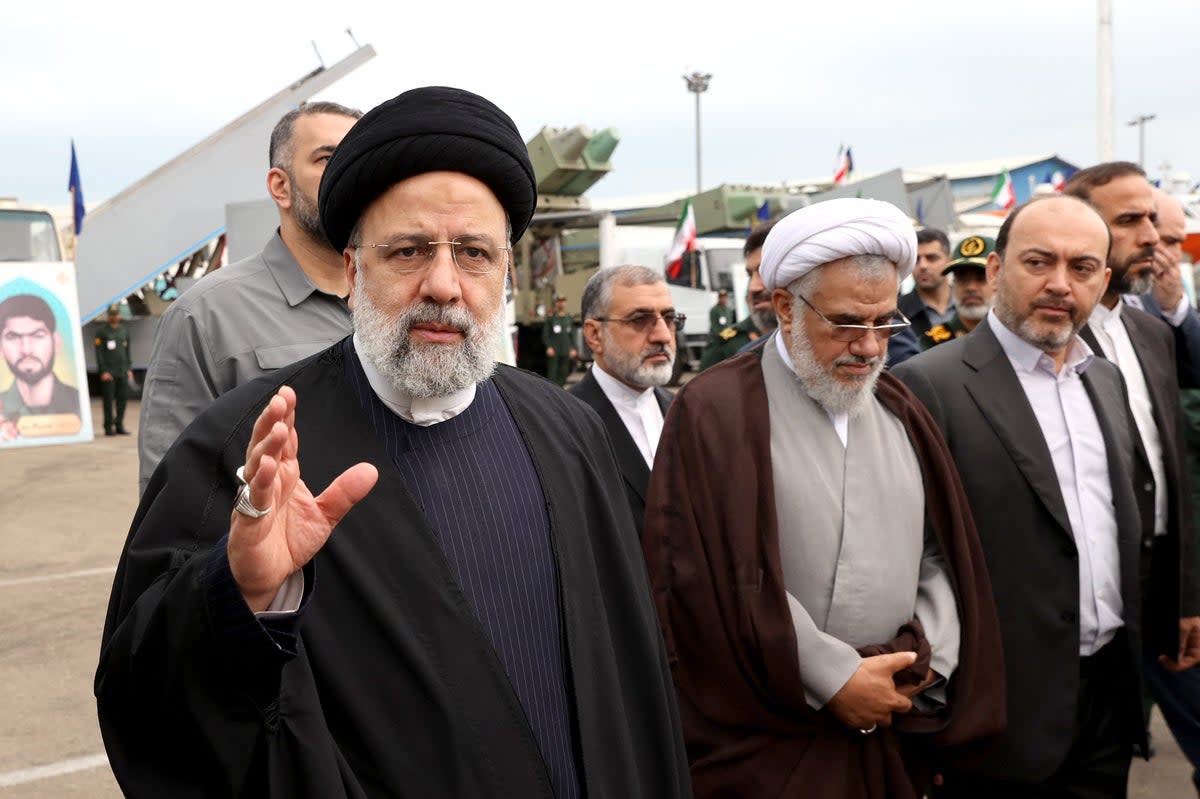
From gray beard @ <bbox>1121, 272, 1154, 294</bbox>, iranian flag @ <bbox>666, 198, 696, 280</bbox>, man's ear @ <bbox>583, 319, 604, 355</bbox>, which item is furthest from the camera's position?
iranian flag @ <bbox>666, 198, 696, 280</bbox>

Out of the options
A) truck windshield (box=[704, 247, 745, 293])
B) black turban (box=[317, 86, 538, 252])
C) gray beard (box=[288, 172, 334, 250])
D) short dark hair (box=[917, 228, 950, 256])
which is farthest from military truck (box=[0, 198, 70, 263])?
black turban (box=[317, 86, 538, 252])

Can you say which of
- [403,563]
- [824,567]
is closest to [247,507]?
[403,563]

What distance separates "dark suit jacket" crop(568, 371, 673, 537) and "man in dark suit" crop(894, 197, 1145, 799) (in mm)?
1002

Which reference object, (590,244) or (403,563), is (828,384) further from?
(590,244)

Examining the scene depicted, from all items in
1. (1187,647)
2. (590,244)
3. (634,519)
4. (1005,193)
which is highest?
(1005,193)

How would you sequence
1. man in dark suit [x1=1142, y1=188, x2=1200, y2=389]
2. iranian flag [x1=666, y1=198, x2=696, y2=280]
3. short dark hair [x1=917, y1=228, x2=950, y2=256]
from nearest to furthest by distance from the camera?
man in dark suit [x1=1142, y1=188, x2=1200, y2=389]
short dark hair [x1=917, y1=228, x2=950, y2=256]
iranian flag [x1=666, y1=198, x2=696, y2=280]

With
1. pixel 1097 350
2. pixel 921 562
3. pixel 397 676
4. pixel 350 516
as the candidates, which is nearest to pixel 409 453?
pixel 350 516

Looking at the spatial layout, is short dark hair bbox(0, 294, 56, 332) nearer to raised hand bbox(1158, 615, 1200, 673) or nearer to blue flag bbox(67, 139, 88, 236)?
blue flag bbox(67, 139, 88, 236)

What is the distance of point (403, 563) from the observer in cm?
176

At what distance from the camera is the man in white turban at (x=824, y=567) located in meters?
2.66

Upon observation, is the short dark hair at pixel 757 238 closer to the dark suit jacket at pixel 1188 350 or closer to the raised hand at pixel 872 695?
the dark suit jacket at pixel 1188 350

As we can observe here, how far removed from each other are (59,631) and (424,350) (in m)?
5.26

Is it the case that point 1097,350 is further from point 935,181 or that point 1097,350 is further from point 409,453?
point 935,181

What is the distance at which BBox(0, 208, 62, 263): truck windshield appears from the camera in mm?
16469
